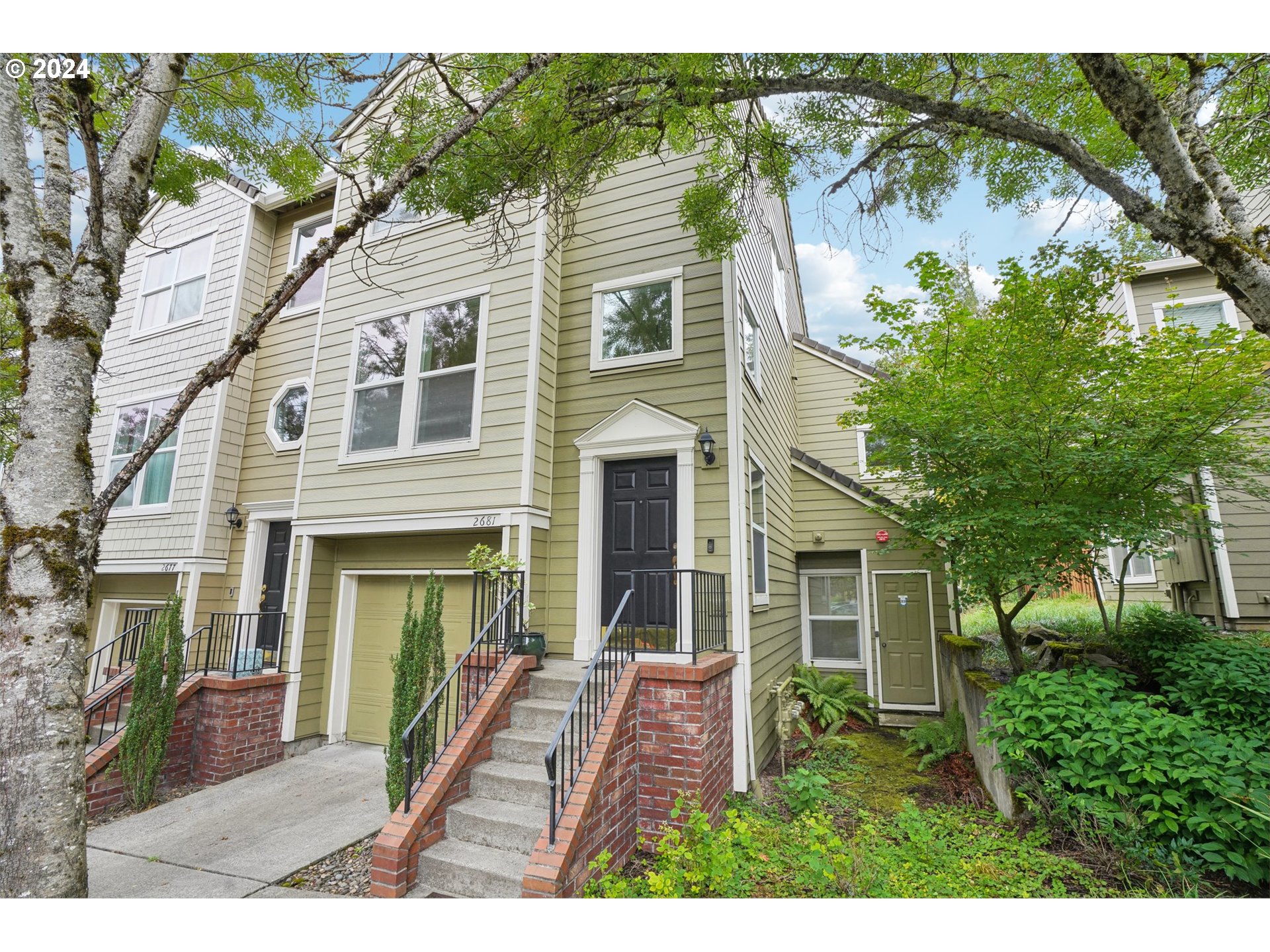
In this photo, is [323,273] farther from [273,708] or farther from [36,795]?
[36,795]

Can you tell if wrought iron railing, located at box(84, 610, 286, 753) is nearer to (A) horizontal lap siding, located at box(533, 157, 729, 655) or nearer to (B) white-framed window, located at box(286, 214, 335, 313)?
(A) horizontal lap siding, located at box(533, 157, 729, 655)

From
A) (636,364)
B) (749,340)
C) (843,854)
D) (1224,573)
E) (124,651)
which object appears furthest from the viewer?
(124,651)

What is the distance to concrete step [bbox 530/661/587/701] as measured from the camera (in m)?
5.02

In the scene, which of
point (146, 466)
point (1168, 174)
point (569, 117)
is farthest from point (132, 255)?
point (1168, 174)

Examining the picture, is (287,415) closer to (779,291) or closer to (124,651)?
(124,651)

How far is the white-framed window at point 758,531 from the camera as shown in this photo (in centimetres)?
623

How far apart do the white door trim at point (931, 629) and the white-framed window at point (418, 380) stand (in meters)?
5.89

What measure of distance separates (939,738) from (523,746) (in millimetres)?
4480

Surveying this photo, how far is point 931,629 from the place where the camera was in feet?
26.5

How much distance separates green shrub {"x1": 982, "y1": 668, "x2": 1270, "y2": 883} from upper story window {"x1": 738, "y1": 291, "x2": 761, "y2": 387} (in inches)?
155

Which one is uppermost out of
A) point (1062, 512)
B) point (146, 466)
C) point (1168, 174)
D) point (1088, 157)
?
point (1088, 157)

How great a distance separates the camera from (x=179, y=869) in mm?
4273

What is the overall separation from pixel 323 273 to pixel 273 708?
19.7 ft

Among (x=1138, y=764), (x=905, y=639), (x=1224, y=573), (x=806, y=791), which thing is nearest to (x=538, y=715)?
(x=806, y=791)
